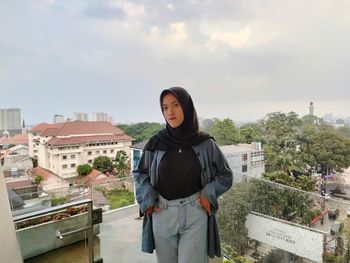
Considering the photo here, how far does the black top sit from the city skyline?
142cm

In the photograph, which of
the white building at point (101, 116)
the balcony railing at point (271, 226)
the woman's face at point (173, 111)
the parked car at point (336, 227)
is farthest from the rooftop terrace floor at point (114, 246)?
the parked car at point (336, 227)

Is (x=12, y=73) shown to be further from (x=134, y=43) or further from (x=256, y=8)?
(x=256, y=8)

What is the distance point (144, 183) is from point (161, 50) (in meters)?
2.41

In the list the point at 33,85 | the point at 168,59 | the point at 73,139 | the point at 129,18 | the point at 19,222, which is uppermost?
the point at 129,18

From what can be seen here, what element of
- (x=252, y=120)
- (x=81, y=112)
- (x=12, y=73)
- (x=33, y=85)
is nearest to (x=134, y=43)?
(x=81, y=112)

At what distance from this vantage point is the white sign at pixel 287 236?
2001mm

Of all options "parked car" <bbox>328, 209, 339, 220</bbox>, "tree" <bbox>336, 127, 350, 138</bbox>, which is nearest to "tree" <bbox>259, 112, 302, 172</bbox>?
"tree" <bbox>336, 127, 350, 138</bbox>

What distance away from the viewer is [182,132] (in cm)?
128

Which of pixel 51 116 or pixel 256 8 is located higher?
pixel 256 8

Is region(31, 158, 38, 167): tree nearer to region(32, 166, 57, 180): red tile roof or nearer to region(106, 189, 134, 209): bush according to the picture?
region(32, 166, 57, 180): red tile roof

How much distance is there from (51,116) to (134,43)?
1.31 meters

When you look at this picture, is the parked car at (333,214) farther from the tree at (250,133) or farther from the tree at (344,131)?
the tree at (344,131)

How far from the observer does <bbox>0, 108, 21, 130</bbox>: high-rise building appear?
A: 6.98ft

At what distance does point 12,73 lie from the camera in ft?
7.16
